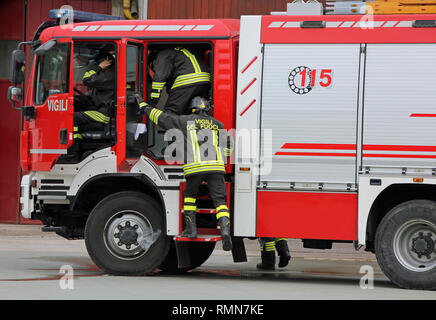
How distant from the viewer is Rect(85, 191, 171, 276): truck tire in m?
10.6

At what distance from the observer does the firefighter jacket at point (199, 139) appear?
33.7ft

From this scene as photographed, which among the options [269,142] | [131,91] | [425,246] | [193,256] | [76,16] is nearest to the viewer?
[425,246]

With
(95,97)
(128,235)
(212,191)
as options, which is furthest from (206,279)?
(95,97)

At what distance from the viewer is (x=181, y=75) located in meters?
10.7

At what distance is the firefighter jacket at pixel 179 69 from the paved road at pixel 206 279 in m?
2.31

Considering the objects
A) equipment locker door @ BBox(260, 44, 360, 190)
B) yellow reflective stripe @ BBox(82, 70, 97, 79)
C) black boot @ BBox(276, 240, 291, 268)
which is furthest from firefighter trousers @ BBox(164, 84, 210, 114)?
black boot @ BBox(276, 240, 291, 268)

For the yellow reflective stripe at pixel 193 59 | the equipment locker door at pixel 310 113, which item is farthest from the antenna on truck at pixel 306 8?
the yellow reflective stripe at pixel 193 59

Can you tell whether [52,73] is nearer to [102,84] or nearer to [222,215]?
[102,84]

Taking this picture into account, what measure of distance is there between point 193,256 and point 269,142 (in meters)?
2.37

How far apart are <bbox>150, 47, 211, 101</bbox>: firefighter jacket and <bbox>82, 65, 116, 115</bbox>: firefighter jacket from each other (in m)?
0.58

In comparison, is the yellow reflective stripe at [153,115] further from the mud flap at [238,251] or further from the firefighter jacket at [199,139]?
the mud flap at [238,251]

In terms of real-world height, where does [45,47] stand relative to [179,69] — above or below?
above

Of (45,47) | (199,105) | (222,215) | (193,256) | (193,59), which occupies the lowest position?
(193,256)
